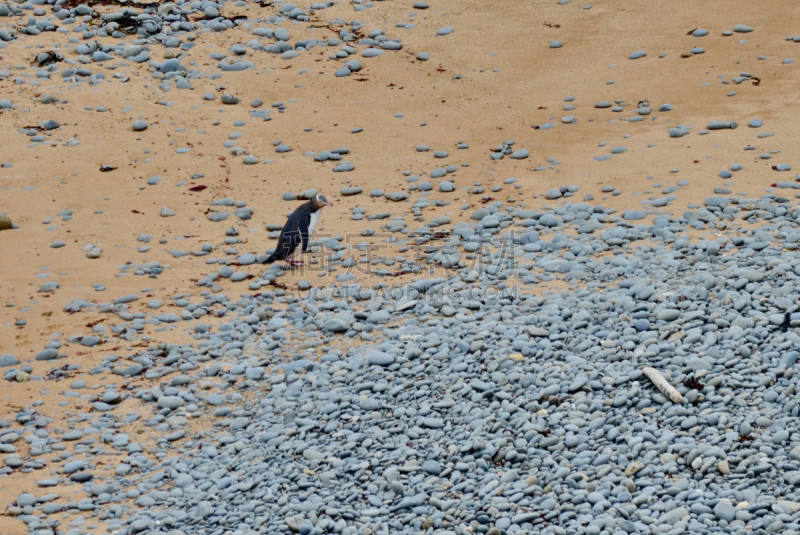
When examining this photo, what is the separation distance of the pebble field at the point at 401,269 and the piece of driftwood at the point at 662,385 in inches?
1.1

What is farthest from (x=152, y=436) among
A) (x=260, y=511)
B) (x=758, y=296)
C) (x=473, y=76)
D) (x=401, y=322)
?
(x=473, y=76)

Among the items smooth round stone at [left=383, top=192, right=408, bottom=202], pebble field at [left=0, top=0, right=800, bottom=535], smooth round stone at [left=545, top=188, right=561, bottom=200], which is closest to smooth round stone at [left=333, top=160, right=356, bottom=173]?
pebble field at [left=0, top=0, right=800, bottom=535]

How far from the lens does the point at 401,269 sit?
24.8 feet

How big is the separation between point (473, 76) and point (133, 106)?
15.9ft

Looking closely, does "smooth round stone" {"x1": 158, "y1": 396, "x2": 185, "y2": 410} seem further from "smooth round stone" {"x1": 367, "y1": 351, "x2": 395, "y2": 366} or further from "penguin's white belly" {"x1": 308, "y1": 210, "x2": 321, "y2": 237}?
"penguin's white belly" {"x1": 308, "y1": 210, "x2": 321, "y2": 237}

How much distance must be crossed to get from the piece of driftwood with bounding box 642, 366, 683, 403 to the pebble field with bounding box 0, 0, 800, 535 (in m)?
0.03

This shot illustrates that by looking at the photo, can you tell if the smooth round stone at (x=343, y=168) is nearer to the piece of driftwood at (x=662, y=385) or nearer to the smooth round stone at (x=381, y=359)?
the smooth round stone at (x=381, y=359)

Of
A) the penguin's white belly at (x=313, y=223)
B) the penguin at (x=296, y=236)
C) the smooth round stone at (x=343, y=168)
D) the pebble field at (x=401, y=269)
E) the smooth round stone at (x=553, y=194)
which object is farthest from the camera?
the smooth round stone at (x=343, y=168)

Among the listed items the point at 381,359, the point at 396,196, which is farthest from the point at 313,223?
the point at 381,359

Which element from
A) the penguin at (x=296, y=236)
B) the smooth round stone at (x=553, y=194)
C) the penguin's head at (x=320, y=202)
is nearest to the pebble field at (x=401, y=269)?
the smooth round stone at (x=553, y=194)

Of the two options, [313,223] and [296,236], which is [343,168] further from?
[296,236]

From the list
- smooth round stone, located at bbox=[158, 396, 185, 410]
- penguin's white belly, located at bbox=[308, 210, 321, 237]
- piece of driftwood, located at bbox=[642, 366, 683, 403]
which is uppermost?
penguin's white belly, located at bbox=[308, 210, 321, 237]

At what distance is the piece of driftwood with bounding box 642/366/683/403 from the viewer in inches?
203

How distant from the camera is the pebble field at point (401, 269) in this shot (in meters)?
4.94
